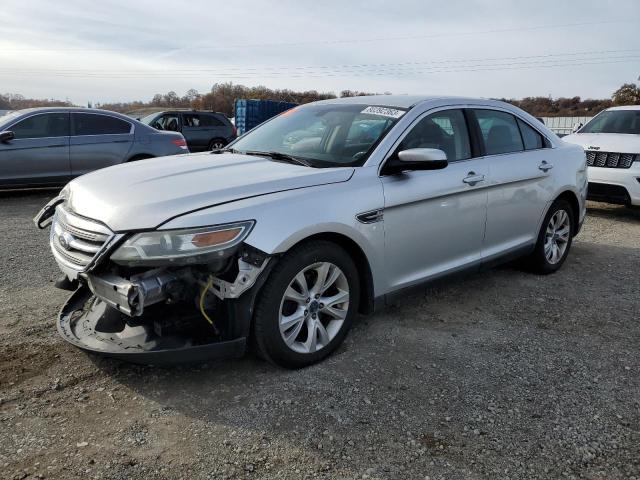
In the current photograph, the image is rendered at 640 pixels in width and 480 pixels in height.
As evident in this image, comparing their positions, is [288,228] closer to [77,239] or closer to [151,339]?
[151,339]

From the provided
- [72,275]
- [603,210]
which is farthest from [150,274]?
[603,210]

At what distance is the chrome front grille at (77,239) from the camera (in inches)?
113

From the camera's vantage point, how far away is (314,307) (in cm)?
322

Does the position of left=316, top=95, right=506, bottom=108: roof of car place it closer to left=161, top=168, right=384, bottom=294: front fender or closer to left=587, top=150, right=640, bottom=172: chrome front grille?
left=161, top=168, right=384, bottom=294: front fender

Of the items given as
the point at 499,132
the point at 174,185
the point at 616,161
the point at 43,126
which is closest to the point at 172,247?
the point at 174,185

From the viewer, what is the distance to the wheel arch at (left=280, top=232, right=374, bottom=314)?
3249 millimetres

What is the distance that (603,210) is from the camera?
9.19 meters

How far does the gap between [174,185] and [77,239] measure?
61cm

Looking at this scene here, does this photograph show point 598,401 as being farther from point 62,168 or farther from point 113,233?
point 62,168

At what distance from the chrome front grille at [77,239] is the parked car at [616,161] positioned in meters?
7.50

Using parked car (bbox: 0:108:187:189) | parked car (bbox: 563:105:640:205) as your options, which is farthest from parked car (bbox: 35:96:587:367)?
parked car (bbox: 0:108:187:189)

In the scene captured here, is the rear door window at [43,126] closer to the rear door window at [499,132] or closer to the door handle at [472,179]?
the rear door window at [499,132]

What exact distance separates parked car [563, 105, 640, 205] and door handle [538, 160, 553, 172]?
12.0ft

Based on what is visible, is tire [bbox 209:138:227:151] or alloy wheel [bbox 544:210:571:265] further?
tire [bbox 209:138:227:151]
